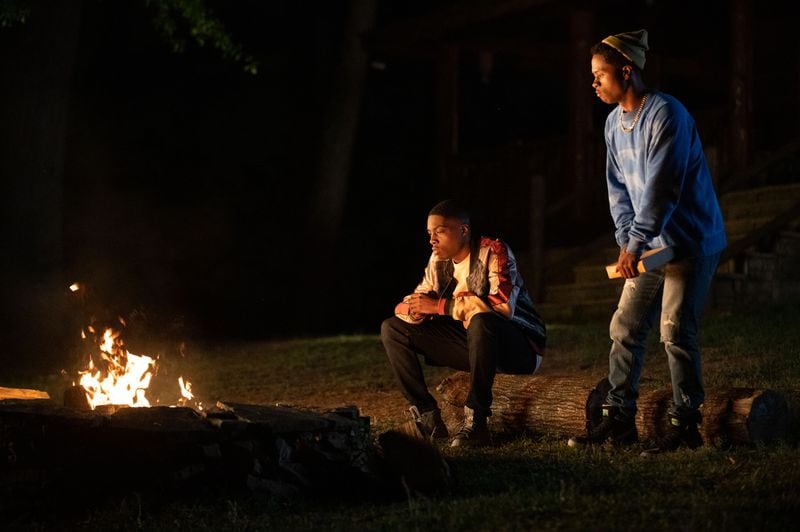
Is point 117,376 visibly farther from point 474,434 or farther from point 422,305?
point 474,434

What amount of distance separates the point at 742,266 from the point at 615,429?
7610 mm

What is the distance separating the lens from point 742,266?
13125 mm

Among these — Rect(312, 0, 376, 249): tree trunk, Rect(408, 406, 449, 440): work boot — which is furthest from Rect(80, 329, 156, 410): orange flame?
Rect(312, 0, 376, 249): tree trunk

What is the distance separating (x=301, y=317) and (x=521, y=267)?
15.8 feet

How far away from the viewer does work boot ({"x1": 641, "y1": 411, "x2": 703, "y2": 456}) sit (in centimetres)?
586

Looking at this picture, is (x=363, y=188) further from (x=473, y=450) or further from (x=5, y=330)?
(x=473, y=450)

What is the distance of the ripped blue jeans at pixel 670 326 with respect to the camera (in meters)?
5.77

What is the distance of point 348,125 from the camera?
20.5 metres

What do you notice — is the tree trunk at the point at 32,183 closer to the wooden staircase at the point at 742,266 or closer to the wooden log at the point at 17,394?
the wooden log at the point at 17,394

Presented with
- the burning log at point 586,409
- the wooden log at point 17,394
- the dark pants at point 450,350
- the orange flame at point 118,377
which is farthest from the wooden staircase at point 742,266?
the wooden log at point 17,394

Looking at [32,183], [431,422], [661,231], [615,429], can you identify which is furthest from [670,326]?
[32,183]

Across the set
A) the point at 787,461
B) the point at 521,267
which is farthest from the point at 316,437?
the point at 521,267

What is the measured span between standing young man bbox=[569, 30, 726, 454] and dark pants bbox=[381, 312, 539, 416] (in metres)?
0.76

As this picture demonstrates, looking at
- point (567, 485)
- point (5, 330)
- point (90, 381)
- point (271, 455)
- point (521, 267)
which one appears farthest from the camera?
point (521, 267)
